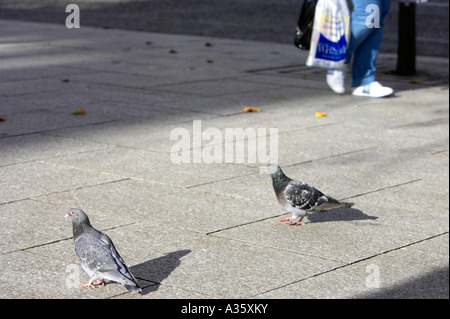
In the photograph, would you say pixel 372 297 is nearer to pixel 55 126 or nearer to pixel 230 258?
pixel 230 258

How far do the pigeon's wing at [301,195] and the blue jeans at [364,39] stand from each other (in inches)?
178

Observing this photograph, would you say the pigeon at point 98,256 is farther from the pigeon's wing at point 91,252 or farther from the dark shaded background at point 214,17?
the dark shaded background at point 214,17

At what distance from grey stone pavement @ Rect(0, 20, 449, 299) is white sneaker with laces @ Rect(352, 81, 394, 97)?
97 millimetres

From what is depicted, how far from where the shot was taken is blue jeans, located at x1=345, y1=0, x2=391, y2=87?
905 cm

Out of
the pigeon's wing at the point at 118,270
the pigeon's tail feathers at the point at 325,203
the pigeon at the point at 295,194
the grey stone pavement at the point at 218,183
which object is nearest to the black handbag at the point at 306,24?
the grey stone pavement at the point at 218,183

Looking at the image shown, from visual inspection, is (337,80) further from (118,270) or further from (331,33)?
(118,270)

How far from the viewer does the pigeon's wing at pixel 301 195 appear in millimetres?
4984

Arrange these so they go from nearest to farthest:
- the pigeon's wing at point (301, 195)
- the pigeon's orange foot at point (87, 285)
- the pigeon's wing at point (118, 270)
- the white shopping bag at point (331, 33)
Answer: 1. the pigeon's wing at point (118, 270)
2. the pigeon's orange foot at point (87, 285)
3. the pigeon's wing at point (301, 195)
4. the white shopping bag at point (331, 33)

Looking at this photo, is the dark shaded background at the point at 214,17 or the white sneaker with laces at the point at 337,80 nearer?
the white sneaker with laces at the point at 337,80

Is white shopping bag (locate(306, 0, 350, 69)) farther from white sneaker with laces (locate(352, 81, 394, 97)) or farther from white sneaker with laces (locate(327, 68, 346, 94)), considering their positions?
white sneaker with laces (locate(352, 81, 394, 97))

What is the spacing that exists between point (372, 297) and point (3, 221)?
7.98 ft

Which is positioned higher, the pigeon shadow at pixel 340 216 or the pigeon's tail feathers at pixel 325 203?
the pigeon's tail feathers at pixel 325 203

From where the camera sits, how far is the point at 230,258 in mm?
4629

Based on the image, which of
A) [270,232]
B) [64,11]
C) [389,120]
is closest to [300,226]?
[270,232]
